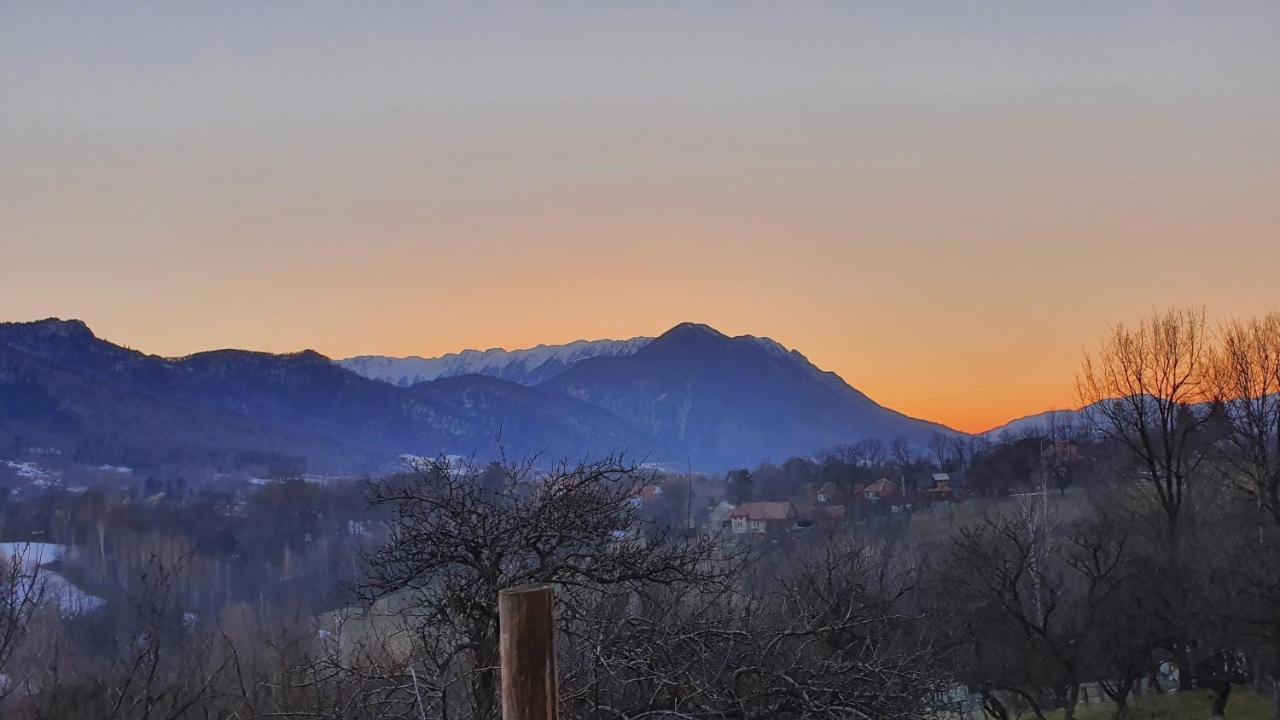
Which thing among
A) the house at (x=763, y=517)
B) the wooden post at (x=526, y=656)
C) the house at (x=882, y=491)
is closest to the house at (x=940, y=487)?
the house at (x=882, y=491)

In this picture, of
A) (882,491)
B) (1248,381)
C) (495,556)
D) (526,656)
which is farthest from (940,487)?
(526,656)

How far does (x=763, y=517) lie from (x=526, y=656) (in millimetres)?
96556

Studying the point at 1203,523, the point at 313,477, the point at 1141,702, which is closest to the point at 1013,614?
the point at 1141,702

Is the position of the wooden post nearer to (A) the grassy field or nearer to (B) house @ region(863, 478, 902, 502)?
(A) the grassy field

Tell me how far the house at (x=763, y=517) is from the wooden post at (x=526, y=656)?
87.3 metres

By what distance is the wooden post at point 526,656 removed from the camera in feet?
9.36

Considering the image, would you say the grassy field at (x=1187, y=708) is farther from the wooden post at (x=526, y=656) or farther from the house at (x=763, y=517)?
the house at (x=763, y=517)

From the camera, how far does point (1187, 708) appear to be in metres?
24.0

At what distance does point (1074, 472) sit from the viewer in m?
79.2

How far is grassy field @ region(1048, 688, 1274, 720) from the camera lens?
23.3m

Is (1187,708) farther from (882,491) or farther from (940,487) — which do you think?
(940,487)

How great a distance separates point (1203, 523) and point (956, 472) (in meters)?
77.1

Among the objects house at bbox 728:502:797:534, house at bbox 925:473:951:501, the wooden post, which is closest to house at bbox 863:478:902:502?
house at bbox 925:473:951:501

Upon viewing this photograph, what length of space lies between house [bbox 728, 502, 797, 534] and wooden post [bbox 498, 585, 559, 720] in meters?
87.3
